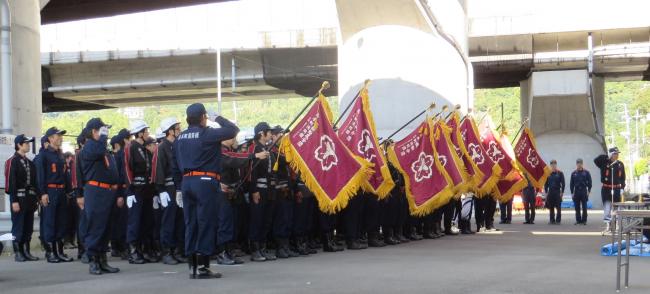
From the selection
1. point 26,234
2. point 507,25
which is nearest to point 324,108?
point 26,234

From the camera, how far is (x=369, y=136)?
13688 mm

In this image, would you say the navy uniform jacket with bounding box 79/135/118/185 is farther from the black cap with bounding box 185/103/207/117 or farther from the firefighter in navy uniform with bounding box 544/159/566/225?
the firefighter in navy uniform with bounding box 544/159/566/225

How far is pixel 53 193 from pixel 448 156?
23.2 ft

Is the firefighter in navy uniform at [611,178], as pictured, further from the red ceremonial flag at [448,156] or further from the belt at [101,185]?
the belt at [101,185]

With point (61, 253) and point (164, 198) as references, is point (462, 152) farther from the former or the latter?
point (61, 253)

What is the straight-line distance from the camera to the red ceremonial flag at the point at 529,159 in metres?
20.8

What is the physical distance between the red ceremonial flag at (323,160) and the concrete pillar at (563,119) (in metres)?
25.5

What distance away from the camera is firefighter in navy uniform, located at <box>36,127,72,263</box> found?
12.1 metres

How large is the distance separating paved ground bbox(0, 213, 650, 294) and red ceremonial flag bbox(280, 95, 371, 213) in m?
0.89

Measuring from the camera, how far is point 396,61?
2105cm

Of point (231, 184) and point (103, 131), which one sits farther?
point (231, 184)

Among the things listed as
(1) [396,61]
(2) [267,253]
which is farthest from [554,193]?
(2) [267,253]

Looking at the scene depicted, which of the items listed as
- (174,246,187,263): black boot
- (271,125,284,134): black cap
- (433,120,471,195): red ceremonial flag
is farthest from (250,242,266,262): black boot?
(433,120,471,195): red ceremonial flag

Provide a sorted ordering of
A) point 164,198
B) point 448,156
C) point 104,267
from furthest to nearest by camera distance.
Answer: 1. point 448,156
2. point 164,198
3. point 104,267
